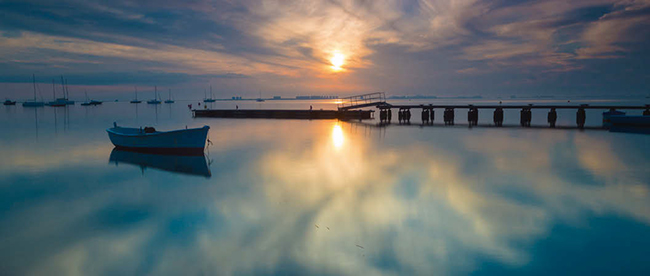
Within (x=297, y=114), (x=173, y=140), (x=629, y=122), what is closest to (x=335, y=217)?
(x=173, y=140)

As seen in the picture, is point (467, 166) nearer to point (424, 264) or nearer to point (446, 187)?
point (446, 187)

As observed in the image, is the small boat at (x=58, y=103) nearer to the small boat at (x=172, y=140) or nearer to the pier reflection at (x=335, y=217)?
the pier reflection at (x=335, y=217)

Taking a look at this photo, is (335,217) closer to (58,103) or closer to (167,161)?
(167,161)

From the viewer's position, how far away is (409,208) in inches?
408

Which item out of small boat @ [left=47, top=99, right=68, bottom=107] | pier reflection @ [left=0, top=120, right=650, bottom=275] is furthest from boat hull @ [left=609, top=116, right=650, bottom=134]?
small boat @ [left=47, top=99, right=68, bottom=107]

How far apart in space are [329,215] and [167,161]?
1253 centimetres

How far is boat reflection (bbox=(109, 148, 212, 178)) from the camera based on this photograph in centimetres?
1688

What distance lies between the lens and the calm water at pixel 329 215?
711cm

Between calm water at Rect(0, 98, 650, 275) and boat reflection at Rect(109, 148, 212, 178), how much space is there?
4.4 inches

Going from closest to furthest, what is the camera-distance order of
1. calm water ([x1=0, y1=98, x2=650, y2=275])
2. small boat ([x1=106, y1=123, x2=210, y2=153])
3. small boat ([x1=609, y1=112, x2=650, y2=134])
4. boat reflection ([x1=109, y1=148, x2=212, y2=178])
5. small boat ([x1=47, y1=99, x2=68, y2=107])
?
calm water ([x1=0, y1=98, x2=650, y2=275]), boat reflection ([x1=109, y1=148, x2=212, y2=178]), small boat ([x1=106, y1=123, x2=210, y2=153]), small boat ([x1=609, y1=112, x2=650, y2=134]), small boat ([x1=47, y1=99, x2=68, y2=107])

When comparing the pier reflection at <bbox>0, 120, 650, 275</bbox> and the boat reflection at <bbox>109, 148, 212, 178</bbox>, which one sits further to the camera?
the boat reflection at <bbox>109, 148, 212, 178</bbox>

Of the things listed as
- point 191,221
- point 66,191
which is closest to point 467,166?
point 191,221

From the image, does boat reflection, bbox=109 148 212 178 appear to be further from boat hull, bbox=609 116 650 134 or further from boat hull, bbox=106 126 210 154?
boat hull, bbox=609 116 650 134

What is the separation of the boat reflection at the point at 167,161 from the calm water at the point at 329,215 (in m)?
0.11
